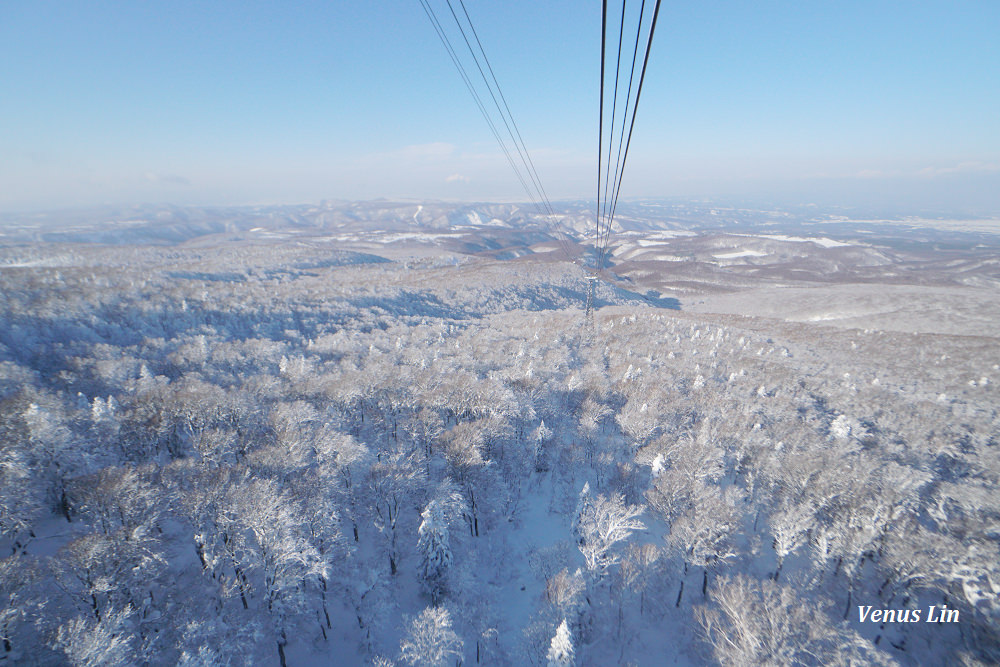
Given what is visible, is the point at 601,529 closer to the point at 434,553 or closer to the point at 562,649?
the point at 562,649

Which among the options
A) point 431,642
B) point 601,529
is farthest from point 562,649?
point 601,529

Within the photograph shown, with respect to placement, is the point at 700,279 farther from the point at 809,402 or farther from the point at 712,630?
the point at 712,630

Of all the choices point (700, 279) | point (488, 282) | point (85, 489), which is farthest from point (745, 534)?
point (700, 279)

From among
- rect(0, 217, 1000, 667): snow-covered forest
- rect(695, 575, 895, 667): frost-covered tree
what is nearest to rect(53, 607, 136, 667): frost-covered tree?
rect(0, 217, 1000, 667): snow-covered forest

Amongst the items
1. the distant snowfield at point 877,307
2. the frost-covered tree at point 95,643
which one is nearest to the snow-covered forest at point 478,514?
the frost-covered tree at point 95,643

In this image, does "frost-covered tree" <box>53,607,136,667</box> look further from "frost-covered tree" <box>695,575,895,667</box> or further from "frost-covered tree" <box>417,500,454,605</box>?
"frost-covered tree" <box>695,575,895,667</box>

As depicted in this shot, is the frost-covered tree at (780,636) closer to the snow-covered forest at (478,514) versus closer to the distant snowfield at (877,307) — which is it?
the snow-covered forest at (478,514)
